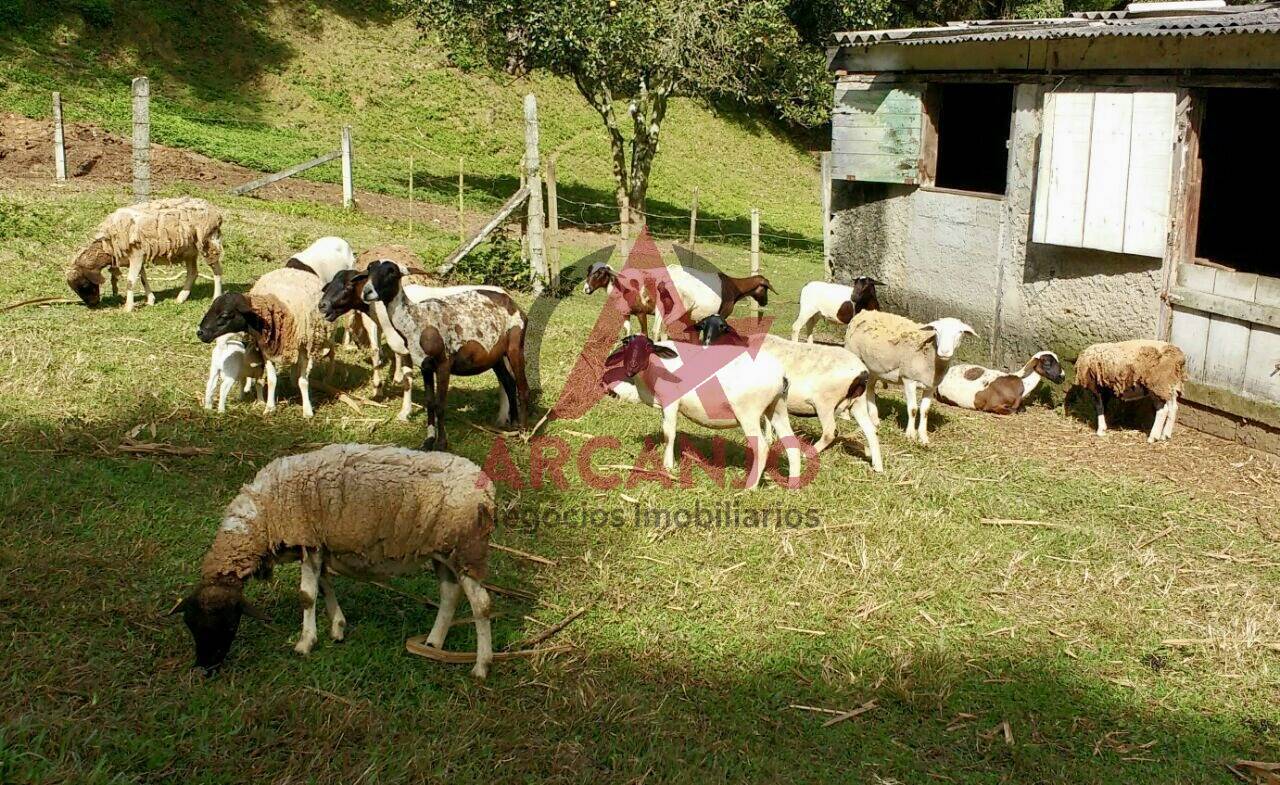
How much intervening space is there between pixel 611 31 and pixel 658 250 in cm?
426

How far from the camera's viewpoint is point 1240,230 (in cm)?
1496

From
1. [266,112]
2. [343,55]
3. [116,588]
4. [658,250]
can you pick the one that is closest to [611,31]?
[658,250]

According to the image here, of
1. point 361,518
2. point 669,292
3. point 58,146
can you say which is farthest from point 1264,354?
point 58,146

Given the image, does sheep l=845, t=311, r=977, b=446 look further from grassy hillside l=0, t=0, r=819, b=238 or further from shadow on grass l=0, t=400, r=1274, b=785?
grassy hillside l=0, t=0, r=819, b=238

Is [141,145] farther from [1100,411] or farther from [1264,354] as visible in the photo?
[1264,354]

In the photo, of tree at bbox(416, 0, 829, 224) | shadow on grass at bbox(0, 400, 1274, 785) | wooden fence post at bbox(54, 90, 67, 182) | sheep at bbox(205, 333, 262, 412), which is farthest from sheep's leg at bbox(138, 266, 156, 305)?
tree at bbox(416, 0, 829, 224)

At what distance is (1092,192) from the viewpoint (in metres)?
11.6

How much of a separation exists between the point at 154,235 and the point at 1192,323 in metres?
11.3

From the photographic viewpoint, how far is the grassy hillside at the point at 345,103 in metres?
24.5

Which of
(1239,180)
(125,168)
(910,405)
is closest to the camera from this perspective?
(910,405)

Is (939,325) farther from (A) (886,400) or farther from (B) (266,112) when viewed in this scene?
(B) (266,112)

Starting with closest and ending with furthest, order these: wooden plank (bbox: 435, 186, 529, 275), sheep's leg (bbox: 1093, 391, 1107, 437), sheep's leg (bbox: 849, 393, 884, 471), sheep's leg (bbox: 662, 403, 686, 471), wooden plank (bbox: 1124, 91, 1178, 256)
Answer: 1. sheep's leg (bbox: 662, 403, 686, 471)
2. sheep's leg (bbox: 849, 393, 884, 471)
3. wooden plank (bbox: 1124, 91, 1178, 256)
4. sheep's leg (bbox: 1093, 391, 1107, 437)
5. wooden plank (bbox: 435, 186, 529, 275)

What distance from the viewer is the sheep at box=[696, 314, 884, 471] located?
933 centimetres

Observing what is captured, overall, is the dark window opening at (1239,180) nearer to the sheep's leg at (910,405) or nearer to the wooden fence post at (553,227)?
the sheep's leg at (910,405)
